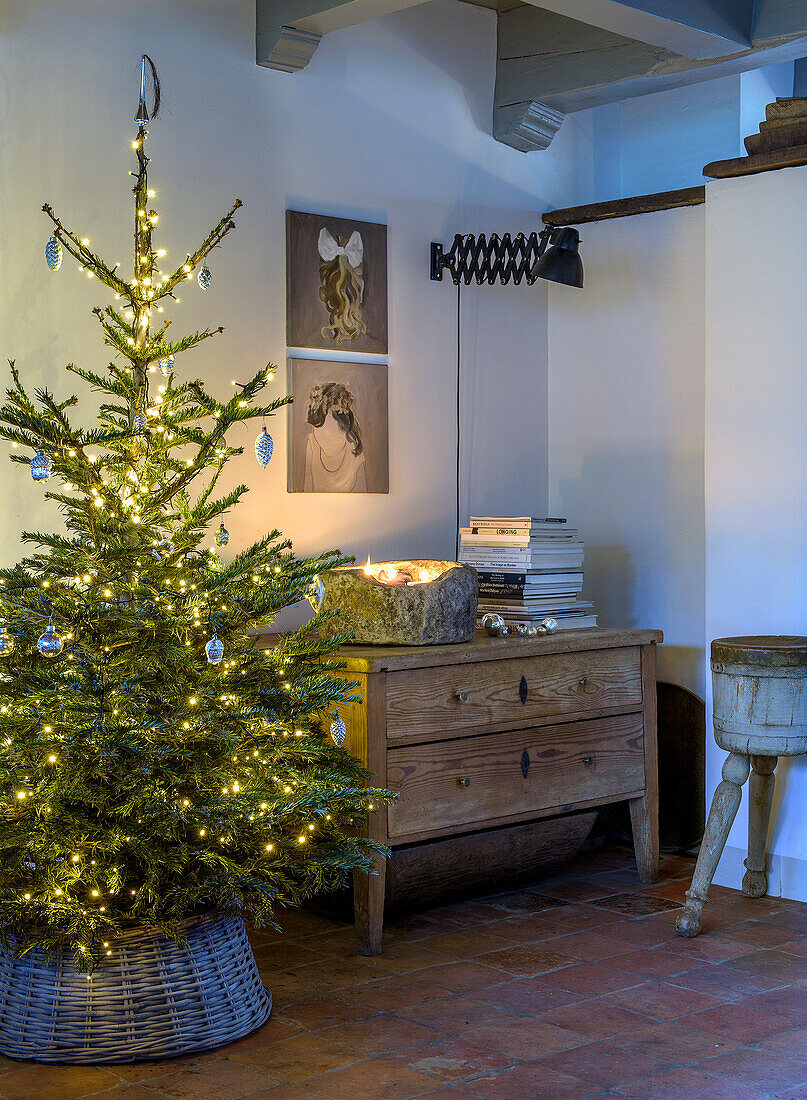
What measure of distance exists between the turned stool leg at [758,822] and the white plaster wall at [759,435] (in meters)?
0.06

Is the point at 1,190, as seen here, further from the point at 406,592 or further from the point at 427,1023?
the point at 427,1023

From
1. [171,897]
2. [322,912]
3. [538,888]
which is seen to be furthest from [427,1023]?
[538,888]

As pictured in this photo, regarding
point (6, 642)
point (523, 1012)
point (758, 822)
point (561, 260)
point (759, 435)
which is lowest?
point (523, 1012)

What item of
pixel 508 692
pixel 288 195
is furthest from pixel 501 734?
pixel 288 195

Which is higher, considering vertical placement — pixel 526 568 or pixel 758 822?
pixel 526 568

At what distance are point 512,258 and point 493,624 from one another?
136 cm

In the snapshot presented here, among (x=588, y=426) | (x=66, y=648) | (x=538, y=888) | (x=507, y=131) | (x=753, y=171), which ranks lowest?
(x=538, y=888)

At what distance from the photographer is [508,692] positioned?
3559mm

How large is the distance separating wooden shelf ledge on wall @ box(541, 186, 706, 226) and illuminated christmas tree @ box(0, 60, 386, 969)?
206 cm

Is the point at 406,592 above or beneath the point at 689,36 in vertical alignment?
beneath

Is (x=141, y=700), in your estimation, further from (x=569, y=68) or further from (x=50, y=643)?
(x=569, y=68)

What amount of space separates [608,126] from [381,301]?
4.72ft

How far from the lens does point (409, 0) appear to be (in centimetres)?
353

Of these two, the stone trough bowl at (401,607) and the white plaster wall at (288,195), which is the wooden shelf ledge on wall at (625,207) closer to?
the white plaster wall at (288,195)
